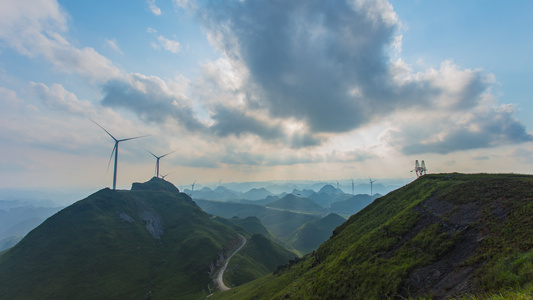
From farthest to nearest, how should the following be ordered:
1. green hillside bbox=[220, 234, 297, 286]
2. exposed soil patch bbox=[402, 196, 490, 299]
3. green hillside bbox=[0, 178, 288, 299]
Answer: green hillside bbox=[220, 234, 297, 286] → green hillside bbox=[0, 178, 288, 299] → exposed soil patch bbox=[402, 196, 490, 299]

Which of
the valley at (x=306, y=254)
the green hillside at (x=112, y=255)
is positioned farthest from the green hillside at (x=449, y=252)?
the green hillside at (x=112, y=255)

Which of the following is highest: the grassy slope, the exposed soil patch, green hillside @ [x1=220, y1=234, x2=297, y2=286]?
the exposed soil patch

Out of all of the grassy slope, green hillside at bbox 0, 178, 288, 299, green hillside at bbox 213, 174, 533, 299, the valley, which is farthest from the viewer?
the grassy slope

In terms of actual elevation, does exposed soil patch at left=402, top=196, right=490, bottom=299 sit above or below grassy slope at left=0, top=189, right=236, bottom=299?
above

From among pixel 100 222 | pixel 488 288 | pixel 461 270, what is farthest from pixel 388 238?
pixel 100 222

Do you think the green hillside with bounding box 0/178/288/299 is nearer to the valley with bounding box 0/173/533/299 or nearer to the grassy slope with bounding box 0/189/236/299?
the grassy slope with bounding box 0/189/236/299

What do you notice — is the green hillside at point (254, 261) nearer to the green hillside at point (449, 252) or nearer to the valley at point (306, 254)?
the valley at point (306, 254)

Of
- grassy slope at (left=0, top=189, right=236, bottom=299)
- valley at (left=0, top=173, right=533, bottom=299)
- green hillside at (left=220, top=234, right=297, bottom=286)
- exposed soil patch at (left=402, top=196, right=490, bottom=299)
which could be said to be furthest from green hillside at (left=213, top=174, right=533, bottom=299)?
grassy slope at (left=0, top=189, right=236, bottom=299)

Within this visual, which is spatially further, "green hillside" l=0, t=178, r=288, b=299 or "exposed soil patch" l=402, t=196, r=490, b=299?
"green hillside" l=0, t=178, r=288, b=299

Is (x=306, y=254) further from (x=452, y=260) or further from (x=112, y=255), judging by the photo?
(x=112, y=255)
